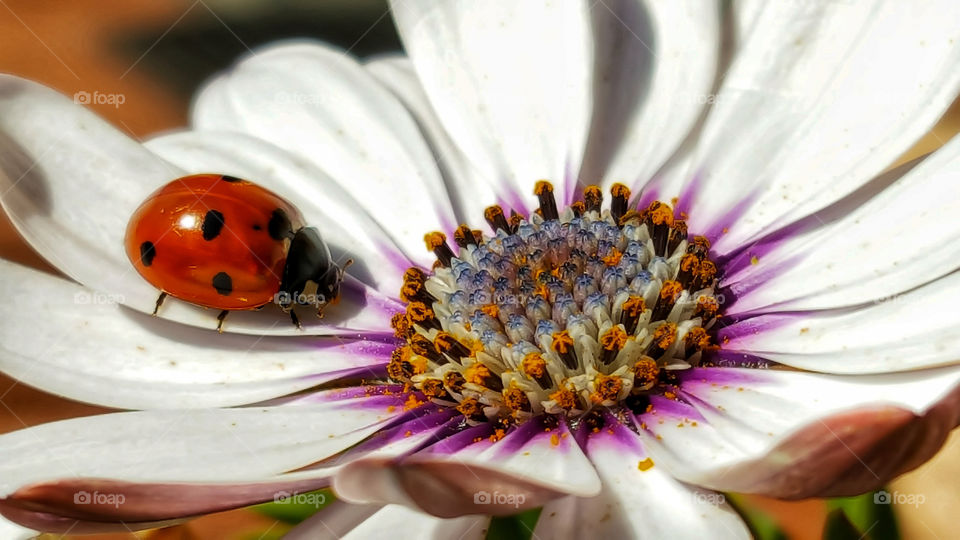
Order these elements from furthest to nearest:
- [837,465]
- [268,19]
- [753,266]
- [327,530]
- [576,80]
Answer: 1. [268,19]
2. [576,80]
3. [753,266]
4. [327,530]
5. [837,465]

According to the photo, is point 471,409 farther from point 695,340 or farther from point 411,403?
point 695,340

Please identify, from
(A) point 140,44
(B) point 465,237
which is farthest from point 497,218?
(A) point 140,44

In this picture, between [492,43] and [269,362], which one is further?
[492,43]

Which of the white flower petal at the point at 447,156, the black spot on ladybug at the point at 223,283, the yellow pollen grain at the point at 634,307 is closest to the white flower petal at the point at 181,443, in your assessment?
the black spot on ladybug at the point at 223,283

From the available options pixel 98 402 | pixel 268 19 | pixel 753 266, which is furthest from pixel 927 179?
pixel 268 19

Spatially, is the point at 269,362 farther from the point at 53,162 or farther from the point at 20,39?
the point at 20,39

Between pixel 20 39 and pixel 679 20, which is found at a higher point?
pixel 20 39

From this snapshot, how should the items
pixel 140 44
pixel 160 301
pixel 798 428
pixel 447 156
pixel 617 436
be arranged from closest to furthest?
pixel 798 428
pixel 617 436
pixel 160 301
pixel 447 156
pixel 140 44
